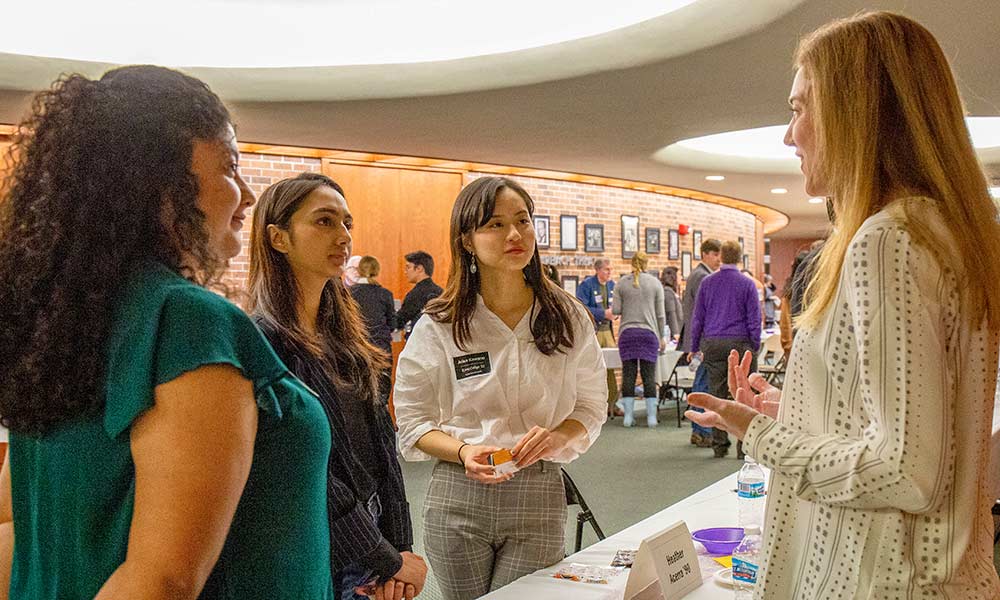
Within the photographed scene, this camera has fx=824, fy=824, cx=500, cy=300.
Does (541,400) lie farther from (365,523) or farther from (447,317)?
Answer: (365,523)

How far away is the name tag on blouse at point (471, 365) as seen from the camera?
1.94 metres

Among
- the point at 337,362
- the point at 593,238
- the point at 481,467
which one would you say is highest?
the point at 593,238

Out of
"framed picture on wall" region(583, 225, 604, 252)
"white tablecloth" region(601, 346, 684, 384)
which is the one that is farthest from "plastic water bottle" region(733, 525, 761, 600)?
"framed picture on wall" region(583, 225, 604, 252)

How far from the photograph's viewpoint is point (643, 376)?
7.97 meters

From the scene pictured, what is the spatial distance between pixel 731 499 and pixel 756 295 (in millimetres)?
4266

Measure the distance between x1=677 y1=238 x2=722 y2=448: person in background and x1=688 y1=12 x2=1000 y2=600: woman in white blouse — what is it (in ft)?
18.4

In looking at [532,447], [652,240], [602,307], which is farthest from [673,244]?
[532,447]

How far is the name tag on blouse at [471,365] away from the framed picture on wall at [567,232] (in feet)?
25.5

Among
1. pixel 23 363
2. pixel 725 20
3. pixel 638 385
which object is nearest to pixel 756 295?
pixel 725 20

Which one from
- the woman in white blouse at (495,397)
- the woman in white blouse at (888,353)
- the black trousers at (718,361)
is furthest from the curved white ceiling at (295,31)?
the woman in white blouse at (888,353)

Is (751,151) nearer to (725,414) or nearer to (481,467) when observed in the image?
(481,467)

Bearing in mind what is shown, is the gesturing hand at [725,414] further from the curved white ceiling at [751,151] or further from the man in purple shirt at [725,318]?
the curved white ceiling at [751,151]

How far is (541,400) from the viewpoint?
6.37 ft

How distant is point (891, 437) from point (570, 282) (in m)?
8.82
